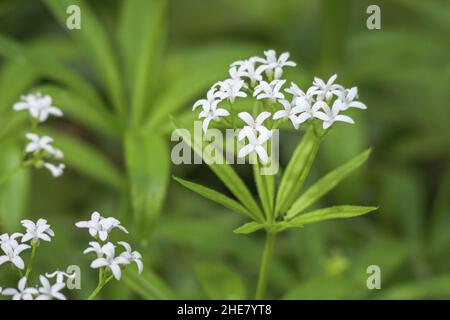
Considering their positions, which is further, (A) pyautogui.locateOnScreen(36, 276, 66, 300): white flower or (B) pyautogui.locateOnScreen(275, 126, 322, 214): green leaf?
(B) pyautogui.locateOnScreen(275, 126, 322, 214): green leaf

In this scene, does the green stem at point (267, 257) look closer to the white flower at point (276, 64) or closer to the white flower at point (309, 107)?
the white flower at point (309, 107)

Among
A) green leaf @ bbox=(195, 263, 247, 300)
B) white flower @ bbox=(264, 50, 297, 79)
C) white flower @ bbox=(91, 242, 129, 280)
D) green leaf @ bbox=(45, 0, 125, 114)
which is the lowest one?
white flower @ bbox=(91, 242, 129, 280)

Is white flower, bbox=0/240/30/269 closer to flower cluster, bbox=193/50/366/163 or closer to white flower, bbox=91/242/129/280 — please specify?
white flower, bbox=91/242/129/280

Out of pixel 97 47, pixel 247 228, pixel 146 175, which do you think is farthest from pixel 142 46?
pixel 247 228

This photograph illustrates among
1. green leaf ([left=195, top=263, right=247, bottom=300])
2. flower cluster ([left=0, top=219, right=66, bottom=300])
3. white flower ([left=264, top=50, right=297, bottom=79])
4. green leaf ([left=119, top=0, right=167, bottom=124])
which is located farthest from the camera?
green leaf ([left=119, top=0, right=167, bottom=124])

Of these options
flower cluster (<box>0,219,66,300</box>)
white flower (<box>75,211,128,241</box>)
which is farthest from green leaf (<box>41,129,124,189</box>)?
white flower (<box>75,211,128,241</box>)

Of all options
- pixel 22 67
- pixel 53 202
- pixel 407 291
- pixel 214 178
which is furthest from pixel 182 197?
pixel 407 291

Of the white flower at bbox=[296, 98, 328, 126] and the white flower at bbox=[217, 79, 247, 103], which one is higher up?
the white flower at bbox=[217, 79, 247, 103]

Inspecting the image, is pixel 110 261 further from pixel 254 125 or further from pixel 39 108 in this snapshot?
pixel 39 108
